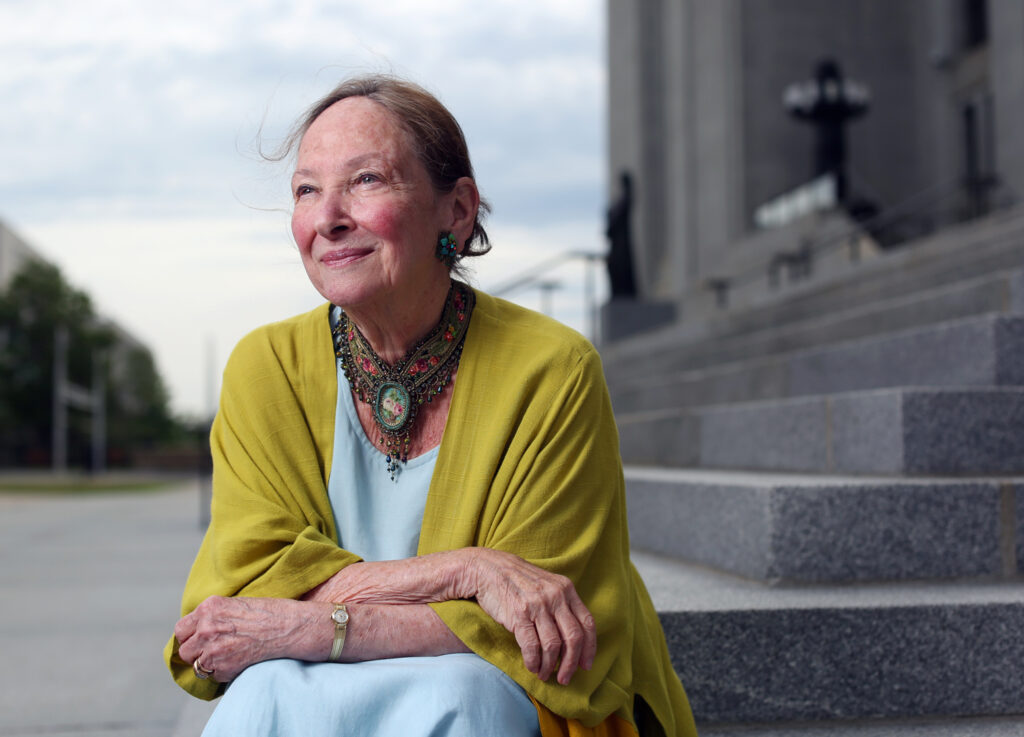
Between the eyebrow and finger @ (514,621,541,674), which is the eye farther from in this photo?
finger @ (514,621,541,674)

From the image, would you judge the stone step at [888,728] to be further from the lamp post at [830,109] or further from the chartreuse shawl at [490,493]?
the lamp post at [830,109]

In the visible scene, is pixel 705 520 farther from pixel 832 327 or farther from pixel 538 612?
pixel 832 327

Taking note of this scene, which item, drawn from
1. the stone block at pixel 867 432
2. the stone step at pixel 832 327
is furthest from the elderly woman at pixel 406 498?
the stone step at pixel 832 327

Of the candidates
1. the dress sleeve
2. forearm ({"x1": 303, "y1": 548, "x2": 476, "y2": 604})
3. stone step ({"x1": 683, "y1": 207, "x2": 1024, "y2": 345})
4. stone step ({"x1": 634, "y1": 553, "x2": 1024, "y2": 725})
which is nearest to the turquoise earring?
the dress sleeve

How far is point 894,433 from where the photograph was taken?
3.29m

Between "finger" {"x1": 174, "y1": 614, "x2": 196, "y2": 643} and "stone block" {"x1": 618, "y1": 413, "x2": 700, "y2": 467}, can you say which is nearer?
"finger" {"x1": 174, "y1": 614, "x2": 196, "y2": 643}

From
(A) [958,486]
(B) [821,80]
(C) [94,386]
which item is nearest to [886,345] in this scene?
(A) [958,486]

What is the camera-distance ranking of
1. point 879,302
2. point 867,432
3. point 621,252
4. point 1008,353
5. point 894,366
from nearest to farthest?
point 867,432 < point 1008,353 < point 894,366 < point 879,302 < point 621,252

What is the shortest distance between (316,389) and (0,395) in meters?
68.1

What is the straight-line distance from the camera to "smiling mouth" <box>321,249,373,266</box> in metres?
1.91

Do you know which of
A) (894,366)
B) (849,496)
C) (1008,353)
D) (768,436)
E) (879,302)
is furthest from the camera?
(879,302)

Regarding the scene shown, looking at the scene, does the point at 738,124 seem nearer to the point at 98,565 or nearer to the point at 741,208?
the point at 741,208

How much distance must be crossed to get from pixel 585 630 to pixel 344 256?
80 centimetres

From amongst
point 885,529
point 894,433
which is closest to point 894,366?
point 894,433
